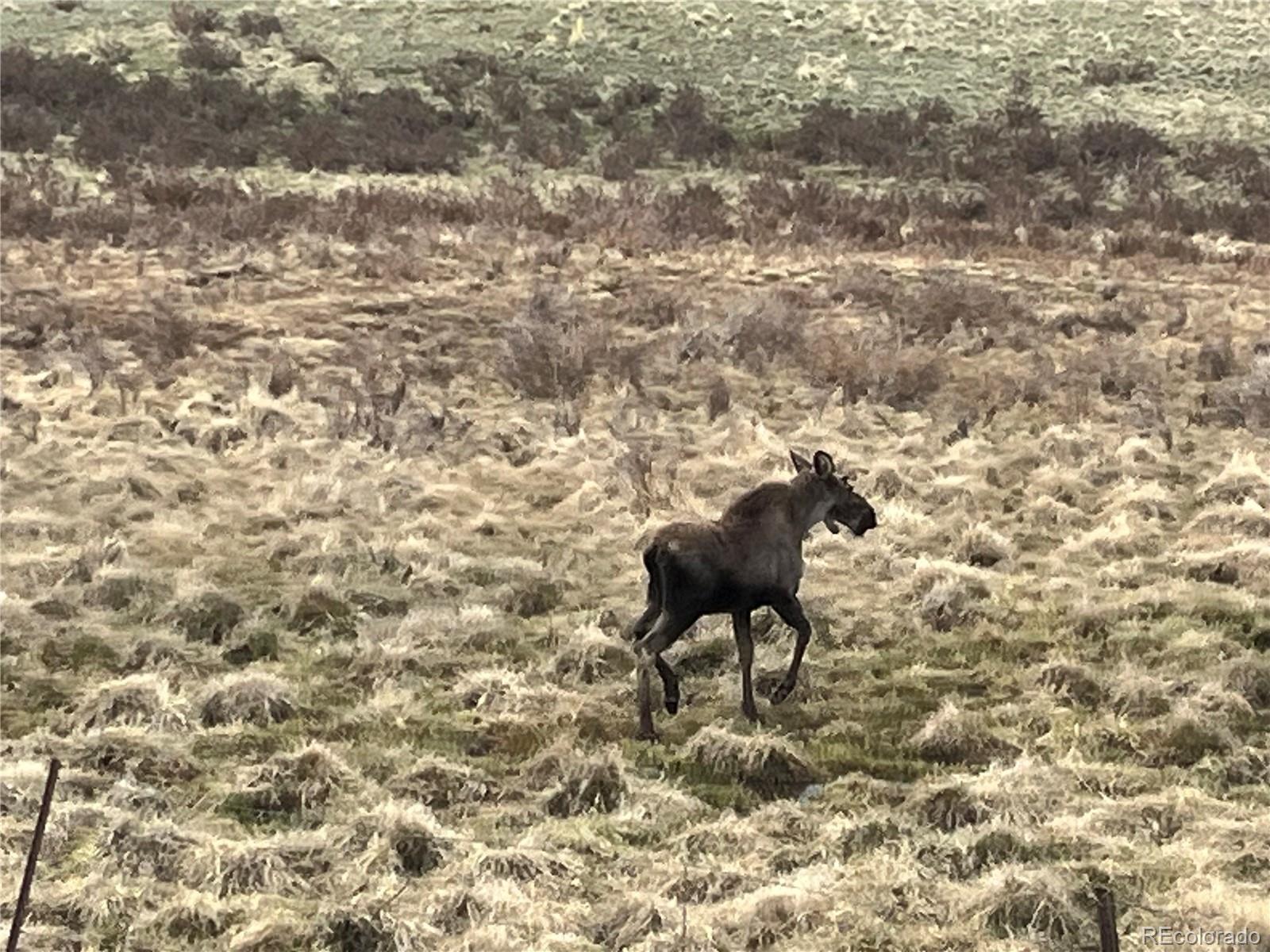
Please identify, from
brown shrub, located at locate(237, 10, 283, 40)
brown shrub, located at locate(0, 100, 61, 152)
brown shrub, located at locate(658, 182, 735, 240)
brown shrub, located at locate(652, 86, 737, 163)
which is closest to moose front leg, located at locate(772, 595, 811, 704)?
brown shrub, located at locate(658, 182, 735, 240)

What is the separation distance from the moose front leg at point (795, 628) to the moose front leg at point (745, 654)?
18cm

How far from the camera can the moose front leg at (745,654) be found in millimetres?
6715

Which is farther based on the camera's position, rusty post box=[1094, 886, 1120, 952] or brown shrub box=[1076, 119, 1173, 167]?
brown shrub box=[1076, 119, 1173, 167]

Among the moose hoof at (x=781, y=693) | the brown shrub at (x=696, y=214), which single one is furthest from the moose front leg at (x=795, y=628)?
the brown shrub at (x=696, y=214)

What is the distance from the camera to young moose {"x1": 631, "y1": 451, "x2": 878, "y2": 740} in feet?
21.3

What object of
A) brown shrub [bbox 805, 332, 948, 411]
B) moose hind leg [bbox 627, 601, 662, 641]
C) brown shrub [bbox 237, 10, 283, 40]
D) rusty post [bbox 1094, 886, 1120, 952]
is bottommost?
brown shrub [bbox 805, 332, 948, 411]

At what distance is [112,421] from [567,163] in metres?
15.7

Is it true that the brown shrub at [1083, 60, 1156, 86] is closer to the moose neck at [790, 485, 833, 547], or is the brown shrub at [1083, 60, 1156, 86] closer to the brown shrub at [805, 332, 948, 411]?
the brown shrub at [805, 332, 948, 411]

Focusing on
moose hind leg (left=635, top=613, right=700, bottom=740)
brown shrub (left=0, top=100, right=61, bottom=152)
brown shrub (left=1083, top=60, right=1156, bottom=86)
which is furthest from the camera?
brown shrub (left=1083, top=60, right=1156, bottom=86)

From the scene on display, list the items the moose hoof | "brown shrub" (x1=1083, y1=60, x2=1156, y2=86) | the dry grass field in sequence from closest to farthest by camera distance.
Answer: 1. the dry grass field
2. the moose hoof
3. "brown shrub" (x1=1083, y1=60, x2=1156, y2=86)

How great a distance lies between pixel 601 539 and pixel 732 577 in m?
3.27

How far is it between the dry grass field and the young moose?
353 millimetres

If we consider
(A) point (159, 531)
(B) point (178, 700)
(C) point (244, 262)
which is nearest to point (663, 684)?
(B) point (178, 700)

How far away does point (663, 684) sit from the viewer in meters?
6.98
